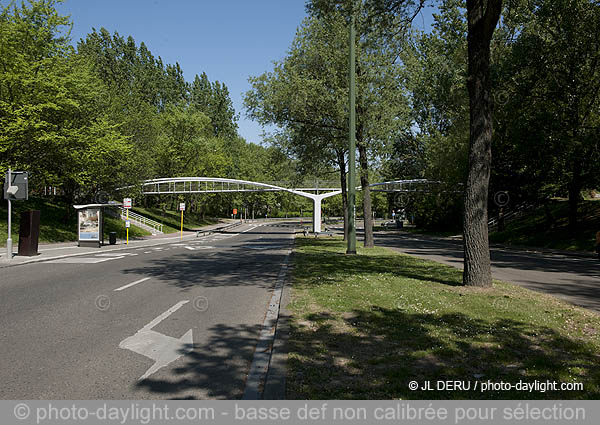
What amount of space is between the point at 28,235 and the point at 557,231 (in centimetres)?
3174

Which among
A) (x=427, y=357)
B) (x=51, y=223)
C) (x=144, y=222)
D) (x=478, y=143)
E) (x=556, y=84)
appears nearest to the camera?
(x=427, y=357)

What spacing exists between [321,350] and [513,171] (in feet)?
107

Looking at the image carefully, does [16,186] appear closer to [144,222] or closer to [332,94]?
[332,94]

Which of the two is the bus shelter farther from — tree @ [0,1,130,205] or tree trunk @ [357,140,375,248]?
tree trunk @ [357,140,375,248]

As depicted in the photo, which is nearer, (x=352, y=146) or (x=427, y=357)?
(x=427, y=357)

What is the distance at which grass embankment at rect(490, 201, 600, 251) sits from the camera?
2695cm

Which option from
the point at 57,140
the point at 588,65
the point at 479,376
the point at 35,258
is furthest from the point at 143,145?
the point at 479,376

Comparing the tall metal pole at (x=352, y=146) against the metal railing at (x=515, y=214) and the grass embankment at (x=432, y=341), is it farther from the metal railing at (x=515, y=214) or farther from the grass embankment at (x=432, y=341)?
the metal railing at (x=515, y=214)

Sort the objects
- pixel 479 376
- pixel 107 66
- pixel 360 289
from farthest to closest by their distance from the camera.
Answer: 1. pixel 107 66
2. pixel 360 289
3. pixel 479 376

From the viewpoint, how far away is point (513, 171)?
3350 centimetres

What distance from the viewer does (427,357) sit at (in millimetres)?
4875

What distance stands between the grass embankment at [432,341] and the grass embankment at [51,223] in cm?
2312

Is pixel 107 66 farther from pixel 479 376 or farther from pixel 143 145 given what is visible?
pixel 479 376

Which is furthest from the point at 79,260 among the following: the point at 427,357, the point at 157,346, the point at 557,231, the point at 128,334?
the point at 557,231
